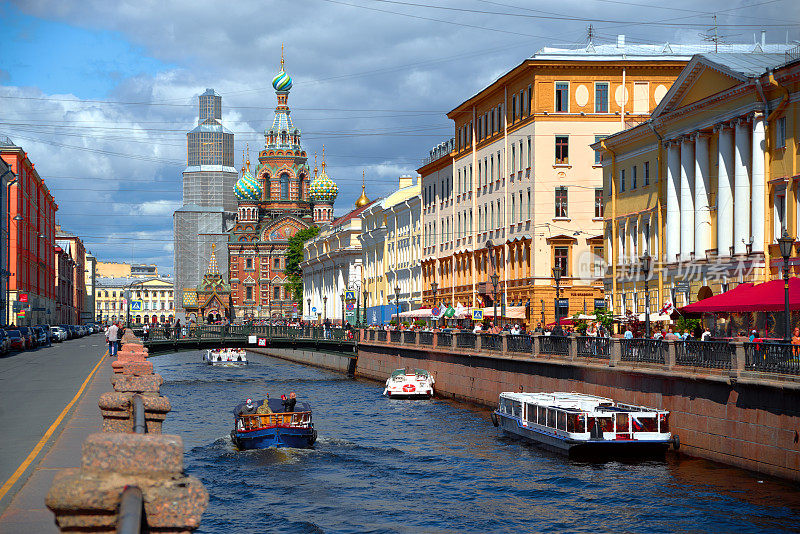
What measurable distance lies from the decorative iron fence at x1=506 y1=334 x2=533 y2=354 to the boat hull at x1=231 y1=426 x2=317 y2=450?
37.9ft

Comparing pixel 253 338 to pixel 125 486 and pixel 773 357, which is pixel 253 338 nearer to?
pixel 773 357

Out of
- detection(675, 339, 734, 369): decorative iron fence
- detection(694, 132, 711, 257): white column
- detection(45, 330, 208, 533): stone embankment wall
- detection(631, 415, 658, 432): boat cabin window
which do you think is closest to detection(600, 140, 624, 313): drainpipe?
detection(694, 132, 711, 257): white column

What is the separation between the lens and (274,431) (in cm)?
3550

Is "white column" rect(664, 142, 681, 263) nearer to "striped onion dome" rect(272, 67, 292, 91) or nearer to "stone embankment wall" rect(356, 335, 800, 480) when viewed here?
"stone embankment wall" rect(356, 335, 800, 480)

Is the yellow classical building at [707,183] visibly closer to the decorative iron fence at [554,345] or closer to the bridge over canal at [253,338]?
the decorative iron fence at [554,345]

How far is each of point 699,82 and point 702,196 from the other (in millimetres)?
4991

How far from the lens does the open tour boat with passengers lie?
98.8 feet

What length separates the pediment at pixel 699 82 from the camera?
143 feet

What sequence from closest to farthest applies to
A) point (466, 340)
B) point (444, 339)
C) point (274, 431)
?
1. point (274, 431)
2. point (466, 340)
3. point (444, 339)

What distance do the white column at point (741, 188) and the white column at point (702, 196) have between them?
344cm

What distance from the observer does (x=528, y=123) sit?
2665 inches

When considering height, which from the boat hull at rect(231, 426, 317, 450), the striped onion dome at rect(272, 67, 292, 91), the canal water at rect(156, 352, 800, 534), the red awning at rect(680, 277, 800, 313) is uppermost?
the striped onion dome at rect(272, 67, 292, 91)

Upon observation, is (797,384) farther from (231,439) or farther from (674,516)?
(231,439)

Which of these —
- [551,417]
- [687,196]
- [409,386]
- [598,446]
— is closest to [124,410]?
[598,446]
